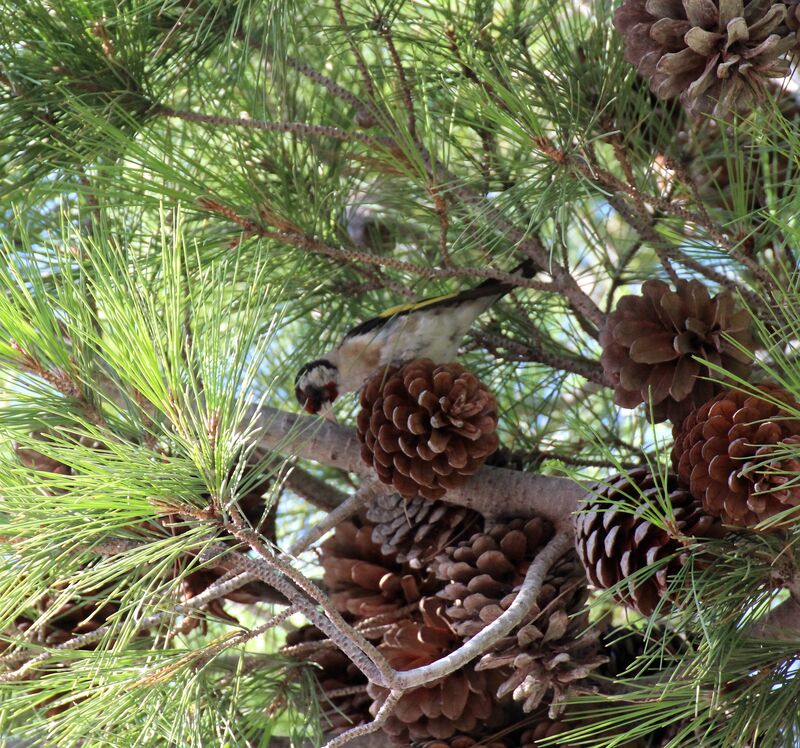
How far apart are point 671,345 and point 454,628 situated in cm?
38

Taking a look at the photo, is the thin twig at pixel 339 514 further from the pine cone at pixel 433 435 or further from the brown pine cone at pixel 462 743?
the brown pine cone at pixel 462 743

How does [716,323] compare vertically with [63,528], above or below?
below

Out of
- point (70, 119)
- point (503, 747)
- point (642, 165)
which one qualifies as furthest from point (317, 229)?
point (503, 747)

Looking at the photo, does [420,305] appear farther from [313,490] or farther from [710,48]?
[710,48]

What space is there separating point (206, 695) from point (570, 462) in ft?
1.91

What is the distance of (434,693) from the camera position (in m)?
1.00

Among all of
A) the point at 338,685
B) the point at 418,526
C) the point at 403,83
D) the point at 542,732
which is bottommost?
the point at 542,732

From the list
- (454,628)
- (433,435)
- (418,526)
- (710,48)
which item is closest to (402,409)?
(433,435)

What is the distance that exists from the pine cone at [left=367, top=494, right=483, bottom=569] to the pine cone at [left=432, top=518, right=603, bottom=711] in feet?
0.10

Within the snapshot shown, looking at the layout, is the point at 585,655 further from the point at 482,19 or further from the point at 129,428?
the point at 482,19

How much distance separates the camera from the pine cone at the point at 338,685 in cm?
111

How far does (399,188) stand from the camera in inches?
49.7

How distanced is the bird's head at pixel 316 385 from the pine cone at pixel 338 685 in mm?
385

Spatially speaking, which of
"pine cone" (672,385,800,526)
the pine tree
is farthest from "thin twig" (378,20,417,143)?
"pine cone" (672,385,800,526)
